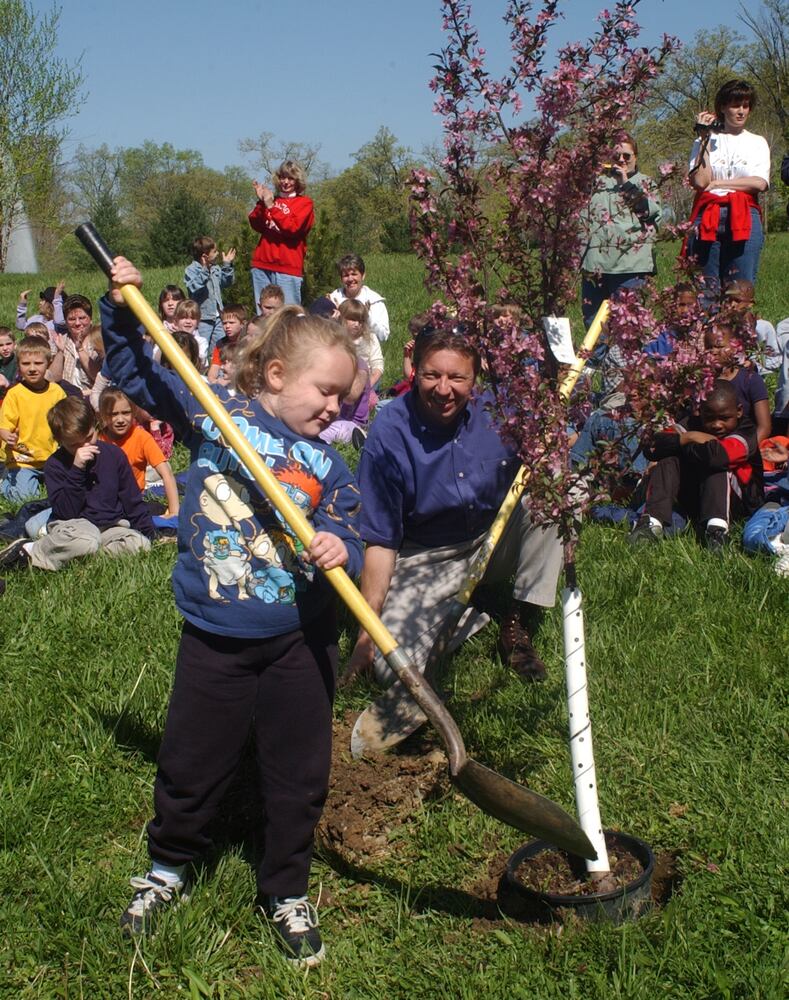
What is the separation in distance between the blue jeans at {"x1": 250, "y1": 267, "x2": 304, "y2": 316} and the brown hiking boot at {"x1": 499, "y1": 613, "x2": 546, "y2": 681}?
7458 mm

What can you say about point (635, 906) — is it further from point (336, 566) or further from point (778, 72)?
point (778, 72)

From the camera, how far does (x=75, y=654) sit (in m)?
4.78

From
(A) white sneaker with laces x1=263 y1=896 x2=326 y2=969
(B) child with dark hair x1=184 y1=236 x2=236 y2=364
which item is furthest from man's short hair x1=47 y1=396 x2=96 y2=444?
(B) child with dark hair x1=184 y1=236 x2=236 y2=364

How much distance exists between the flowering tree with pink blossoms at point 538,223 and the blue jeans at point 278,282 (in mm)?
8536

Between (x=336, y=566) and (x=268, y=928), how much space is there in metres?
1.13

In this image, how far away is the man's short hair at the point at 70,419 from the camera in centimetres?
650

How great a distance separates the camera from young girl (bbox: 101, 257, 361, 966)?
301cm

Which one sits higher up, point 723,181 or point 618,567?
point 723,181

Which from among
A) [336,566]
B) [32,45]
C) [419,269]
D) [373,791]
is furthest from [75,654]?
[32,45]

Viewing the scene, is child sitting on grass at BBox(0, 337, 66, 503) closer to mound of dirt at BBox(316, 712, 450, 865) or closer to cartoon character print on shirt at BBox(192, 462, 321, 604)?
mound of dirt at BBox(316, 712, 450, 865)

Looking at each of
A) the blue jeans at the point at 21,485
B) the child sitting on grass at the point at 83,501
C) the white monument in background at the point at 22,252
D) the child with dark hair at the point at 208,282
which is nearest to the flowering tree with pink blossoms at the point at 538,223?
the child sitting on grass at the point at 83,501

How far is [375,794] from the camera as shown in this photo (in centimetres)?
375

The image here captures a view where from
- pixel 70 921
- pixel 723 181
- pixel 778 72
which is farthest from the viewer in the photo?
pixel 778 72

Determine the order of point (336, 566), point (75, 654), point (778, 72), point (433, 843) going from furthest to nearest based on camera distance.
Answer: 1. point (778, 72)
2. point (75, 654)
3. point (433, 843)
4. point (336, 566)
